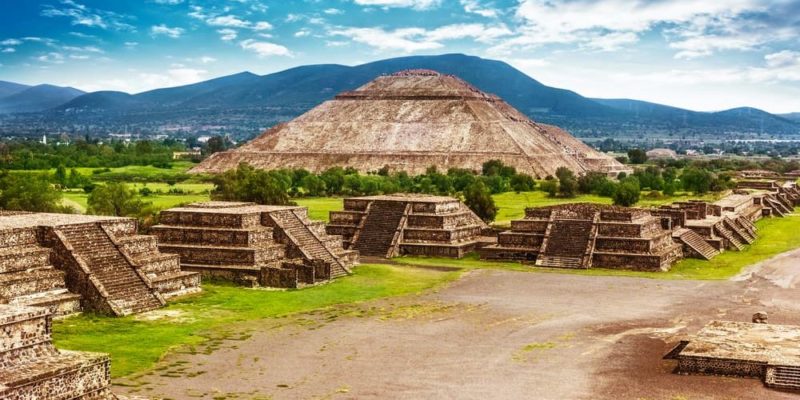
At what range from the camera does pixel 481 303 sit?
37.8 meters

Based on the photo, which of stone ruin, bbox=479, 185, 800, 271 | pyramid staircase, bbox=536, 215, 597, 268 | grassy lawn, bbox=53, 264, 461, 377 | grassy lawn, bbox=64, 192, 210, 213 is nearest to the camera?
grassy lawn, bbox=53, 264, 461, 377

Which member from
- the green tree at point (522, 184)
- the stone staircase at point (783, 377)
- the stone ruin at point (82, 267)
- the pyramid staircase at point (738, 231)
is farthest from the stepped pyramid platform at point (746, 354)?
the green tree at point (522, 184)

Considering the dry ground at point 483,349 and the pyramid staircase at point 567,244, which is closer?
the dry ground at point 483,349

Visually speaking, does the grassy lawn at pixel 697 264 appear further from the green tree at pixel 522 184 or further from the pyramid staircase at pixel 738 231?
the green tree at pixel 522 184

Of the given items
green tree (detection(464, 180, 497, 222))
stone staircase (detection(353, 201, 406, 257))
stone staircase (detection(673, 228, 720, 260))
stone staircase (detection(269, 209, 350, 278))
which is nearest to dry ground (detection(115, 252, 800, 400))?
stone staircase (detection(269, 209, 350, 278))

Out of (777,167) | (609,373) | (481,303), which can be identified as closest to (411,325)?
(481,303)

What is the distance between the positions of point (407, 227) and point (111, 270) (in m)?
23.0

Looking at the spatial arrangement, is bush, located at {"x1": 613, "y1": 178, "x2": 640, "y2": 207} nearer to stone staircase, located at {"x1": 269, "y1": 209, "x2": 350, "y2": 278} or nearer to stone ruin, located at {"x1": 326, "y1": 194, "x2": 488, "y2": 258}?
stone ruin, located at {"x1": 326, "y1": 194, "x2": 488, "y2": 258}

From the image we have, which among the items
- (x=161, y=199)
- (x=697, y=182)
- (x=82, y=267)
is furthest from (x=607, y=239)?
(x=697, y=182)

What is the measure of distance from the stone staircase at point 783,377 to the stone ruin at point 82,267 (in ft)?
66.6

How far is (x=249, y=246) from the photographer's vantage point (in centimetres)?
4256

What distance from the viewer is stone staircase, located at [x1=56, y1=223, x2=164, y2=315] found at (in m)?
33.7

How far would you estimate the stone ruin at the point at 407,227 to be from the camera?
177ft

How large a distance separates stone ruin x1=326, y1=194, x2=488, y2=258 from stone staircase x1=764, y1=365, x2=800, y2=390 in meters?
28.9
